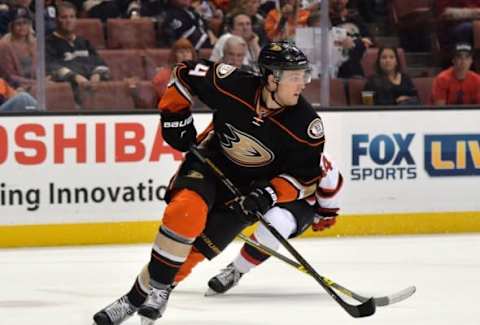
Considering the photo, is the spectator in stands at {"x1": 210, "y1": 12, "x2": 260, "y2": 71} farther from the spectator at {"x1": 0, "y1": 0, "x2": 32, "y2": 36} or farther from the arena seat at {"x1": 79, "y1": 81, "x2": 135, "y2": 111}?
the spectator at {"x1": 0, "y1": 0, "x2": 32, "y2": 36}

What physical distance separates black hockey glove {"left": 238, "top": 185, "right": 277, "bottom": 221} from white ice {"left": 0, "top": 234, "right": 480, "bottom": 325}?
0.43 metres

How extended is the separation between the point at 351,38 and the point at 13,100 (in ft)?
6.40

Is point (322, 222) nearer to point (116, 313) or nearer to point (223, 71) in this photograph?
point (223, 71)

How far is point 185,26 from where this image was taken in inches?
268

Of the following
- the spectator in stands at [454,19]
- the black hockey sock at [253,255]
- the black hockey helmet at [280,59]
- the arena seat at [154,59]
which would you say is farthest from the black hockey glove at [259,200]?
the spectator in stands at [454,19]

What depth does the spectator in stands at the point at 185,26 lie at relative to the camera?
6762mm

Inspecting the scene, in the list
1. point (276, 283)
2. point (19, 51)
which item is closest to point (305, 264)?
point (276, 283)

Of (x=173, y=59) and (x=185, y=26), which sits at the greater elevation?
(x=185, y=26)

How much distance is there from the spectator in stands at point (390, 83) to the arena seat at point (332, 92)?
0.16m

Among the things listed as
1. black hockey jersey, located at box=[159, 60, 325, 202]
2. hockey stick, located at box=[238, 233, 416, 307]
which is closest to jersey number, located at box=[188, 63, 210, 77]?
black hockey jersey, located at box=[159, 60, 325, 202]

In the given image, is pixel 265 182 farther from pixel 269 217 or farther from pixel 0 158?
pixel 0 158

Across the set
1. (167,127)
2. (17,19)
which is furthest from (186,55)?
(167,127)

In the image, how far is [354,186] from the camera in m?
6.98

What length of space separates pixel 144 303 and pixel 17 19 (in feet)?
8.72
